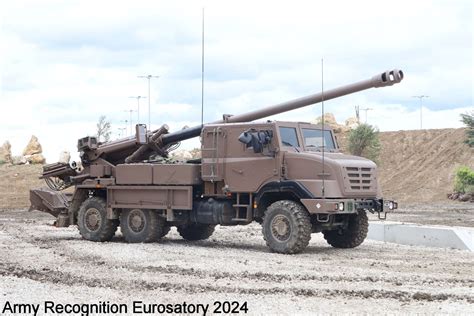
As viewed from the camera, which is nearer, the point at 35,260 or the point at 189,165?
the point at 35,260

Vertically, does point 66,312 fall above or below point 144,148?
below

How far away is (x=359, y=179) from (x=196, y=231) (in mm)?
5057

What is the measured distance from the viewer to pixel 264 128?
17.0 metres

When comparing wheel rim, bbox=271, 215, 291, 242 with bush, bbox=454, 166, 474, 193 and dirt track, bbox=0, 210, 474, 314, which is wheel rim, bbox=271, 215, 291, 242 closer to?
dirt track, bbox=0, 210, 474, 314

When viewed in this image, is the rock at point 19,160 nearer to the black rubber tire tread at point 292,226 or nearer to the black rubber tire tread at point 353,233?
the black rubber tire tread at point 353,233

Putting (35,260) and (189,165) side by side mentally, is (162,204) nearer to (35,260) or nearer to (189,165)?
(189,165)

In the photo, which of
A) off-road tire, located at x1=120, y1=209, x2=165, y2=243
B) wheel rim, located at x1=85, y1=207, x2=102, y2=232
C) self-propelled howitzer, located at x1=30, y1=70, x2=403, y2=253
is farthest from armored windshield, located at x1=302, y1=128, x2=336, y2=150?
wheel rim, located at x1=85, y1=207, x2=102, y2=232

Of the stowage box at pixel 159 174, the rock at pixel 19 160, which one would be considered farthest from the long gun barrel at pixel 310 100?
the rock at pixel 19 160

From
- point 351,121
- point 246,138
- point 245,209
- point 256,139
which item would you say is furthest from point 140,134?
point 351,121

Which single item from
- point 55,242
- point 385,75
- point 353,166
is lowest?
point 55,242

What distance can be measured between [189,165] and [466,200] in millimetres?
30305

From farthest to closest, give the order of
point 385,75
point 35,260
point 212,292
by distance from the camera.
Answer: point 385,75, point 35,260, point 212,292

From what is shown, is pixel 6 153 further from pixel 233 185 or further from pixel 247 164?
pixel 247 164

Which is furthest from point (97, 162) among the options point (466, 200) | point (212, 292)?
point (466, 200)
